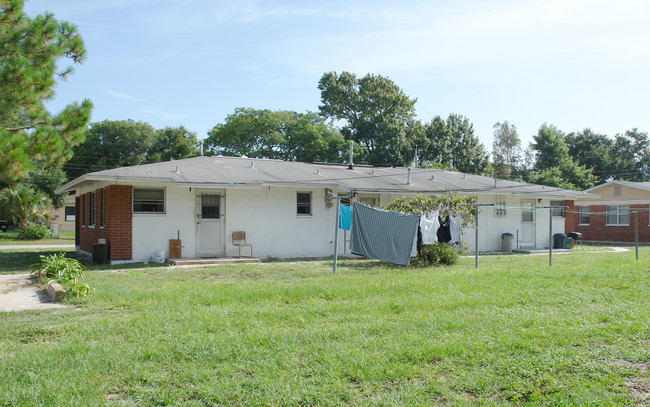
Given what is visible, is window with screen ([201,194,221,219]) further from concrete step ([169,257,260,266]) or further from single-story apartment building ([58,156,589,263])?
concrete step ([169,257,260,266])

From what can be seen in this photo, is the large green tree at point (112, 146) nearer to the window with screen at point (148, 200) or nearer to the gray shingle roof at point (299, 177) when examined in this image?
the gray shingle roof at point (299, 177)

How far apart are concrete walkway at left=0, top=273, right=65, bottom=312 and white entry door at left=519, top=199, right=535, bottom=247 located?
63.6 feet

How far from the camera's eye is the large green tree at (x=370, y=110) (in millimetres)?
43750

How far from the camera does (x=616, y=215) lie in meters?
30.2

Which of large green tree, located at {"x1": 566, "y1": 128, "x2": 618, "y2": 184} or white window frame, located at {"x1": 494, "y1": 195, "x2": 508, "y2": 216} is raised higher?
large green tree, located at {"x1": 566, "y1": 128, "x2": 618, "y2": 184}

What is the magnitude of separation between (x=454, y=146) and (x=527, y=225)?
2596 centimetres

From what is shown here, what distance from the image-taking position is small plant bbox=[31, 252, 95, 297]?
911 centimetres

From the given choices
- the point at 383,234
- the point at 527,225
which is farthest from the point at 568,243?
the point at 383,234

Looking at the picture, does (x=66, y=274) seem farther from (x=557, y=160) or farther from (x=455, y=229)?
(x=557, y=160)

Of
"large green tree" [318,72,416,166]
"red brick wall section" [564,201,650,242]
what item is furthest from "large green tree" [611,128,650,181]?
"red brick wall section" [564,201,650,242]

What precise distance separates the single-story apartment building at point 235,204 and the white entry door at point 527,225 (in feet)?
0.83

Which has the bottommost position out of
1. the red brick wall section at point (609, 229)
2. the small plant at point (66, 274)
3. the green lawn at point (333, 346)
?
the green lawn at point (333, 346)

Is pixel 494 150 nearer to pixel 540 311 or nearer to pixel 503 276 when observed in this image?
pixel 503 276

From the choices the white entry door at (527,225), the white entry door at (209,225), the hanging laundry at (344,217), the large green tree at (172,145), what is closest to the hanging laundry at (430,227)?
the hanging laundry at (344,217)
